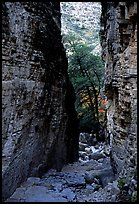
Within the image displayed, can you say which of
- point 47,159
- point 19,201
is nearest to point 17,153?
point 19,201

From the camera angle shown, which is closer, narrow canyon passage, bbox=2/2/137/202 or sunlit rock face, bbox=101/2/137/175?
narrow canyon passage, bbox=2/2/137/202

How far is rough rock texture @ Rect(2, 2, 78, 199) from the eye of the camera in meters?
8.36

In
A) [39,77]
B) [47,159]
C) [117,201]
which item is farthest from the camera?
[47,159]

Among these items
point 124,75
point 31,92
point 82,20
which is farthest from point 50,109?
point 82,20

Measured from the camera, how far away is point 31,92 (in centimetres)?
1024

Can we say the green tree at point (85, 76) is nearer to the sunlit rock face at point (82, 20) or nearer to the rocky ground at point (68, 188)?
the rocky ground at point (68, 188)

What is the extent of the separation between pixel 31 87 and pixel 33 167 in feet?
10.8

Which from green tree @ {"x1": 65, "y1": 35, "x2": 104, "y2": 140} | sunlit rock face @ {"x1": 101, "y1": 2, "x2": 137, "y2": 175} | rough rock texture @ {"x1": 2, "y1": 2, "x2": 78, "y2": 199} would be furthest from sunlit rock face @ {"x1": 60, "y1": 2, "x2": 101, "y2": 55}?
sunlit rock face @ {"x1": 101, "y1": 2, "x2": 137, "y2": 175}

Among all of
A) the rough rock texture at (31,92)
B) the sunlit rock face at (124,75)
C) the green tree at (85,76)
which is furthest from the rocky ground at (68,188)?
the green tree at (85,76)

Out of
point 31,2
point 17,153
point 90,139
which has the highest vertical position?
point 31,2

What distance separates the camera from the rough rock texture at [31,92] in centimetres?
836

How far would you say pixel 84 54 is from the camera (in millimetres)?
22234

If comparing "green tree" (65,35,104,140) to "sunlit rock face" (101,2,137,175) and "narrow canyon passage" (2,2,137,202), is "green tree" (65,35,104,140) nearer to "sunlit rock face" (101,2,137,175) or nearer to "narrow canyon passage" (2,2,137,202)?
"narrow canyon passage" (2,2,137,202)

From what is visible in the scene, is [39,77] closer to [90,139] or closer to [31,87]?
[31,87]
